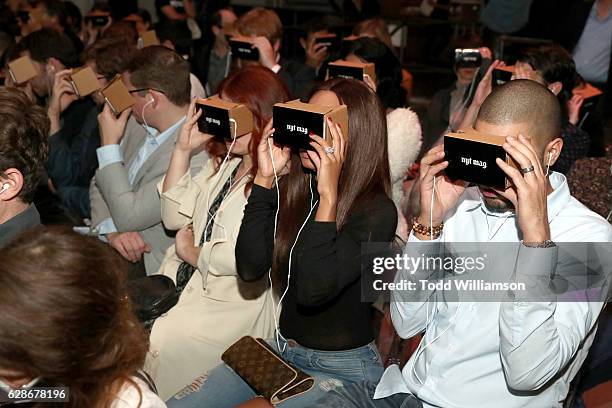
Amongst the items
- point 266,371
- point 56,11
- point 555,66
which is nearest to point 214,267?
point 266,371

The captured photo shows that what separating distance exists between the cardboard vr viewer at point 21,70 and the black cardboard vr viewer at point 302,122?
2241 mm

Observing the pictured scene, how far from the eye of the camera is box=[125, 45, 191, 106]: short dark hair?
2.85 meters

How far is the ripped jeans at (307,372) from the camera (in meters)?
1.92

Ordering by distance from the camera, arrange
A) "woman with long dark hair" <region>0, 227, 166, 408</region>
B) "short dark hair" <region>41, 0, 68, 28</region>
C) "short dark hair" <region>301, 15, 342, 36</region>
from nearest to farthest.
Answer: "woman with long dark hair" <region>0, 227, 166, 408</region> < "short dark hair" <region>301, 15, 342, 36</region> < "short dark hair" <region>41, 0, 68, 28</region>

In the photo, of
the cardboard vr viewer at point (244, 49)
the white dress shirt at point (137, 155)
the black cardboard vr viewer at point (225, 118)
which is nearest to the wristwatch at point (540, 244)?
the black cardboard vr viewer at point (225, 118)

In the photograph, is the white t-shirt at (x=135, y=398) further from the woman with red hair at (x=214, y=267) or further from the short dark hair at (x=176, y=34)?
the short dark hair at (x=176, y=34)

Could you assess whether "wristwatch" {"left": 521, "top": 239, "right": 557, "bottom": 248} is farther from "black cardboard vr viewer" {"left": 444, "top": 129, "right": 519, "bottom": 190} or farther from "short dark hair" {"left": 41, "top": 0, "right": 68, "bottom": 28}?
"short dark hair" {"left": 41, "top": 0, "right": 68, "bottom": 28}

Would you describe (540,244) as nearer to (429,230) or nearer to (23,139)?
(429,230)

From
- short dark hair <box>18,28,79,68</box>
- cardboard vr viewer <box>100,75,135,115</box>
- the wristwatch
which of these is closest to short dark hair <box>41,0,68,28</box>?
short dark hair <box>18,28,79,68</box>

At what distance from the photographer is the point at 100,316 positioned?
1.24m

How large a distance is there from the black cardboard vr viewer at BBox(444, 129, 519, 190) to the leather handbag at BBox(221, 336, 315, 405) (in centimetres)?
68

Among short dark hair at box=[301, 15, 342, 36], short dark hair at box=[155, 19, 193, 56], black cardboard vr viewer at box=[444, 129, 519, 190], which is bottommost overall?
short dark hair at box=[155, 19, 193, 56]

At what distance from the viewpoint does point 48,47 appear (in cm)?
400

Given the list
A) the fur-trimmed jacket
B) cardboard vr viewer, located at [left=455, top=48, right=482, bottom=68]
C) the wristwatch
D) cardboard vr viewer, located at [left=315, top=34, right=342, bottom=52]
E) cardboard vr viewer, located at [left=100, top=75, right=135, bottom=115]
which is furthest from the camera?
cardboard vr viewer, located at [left=315, top=34, right=342, bottom=52]
